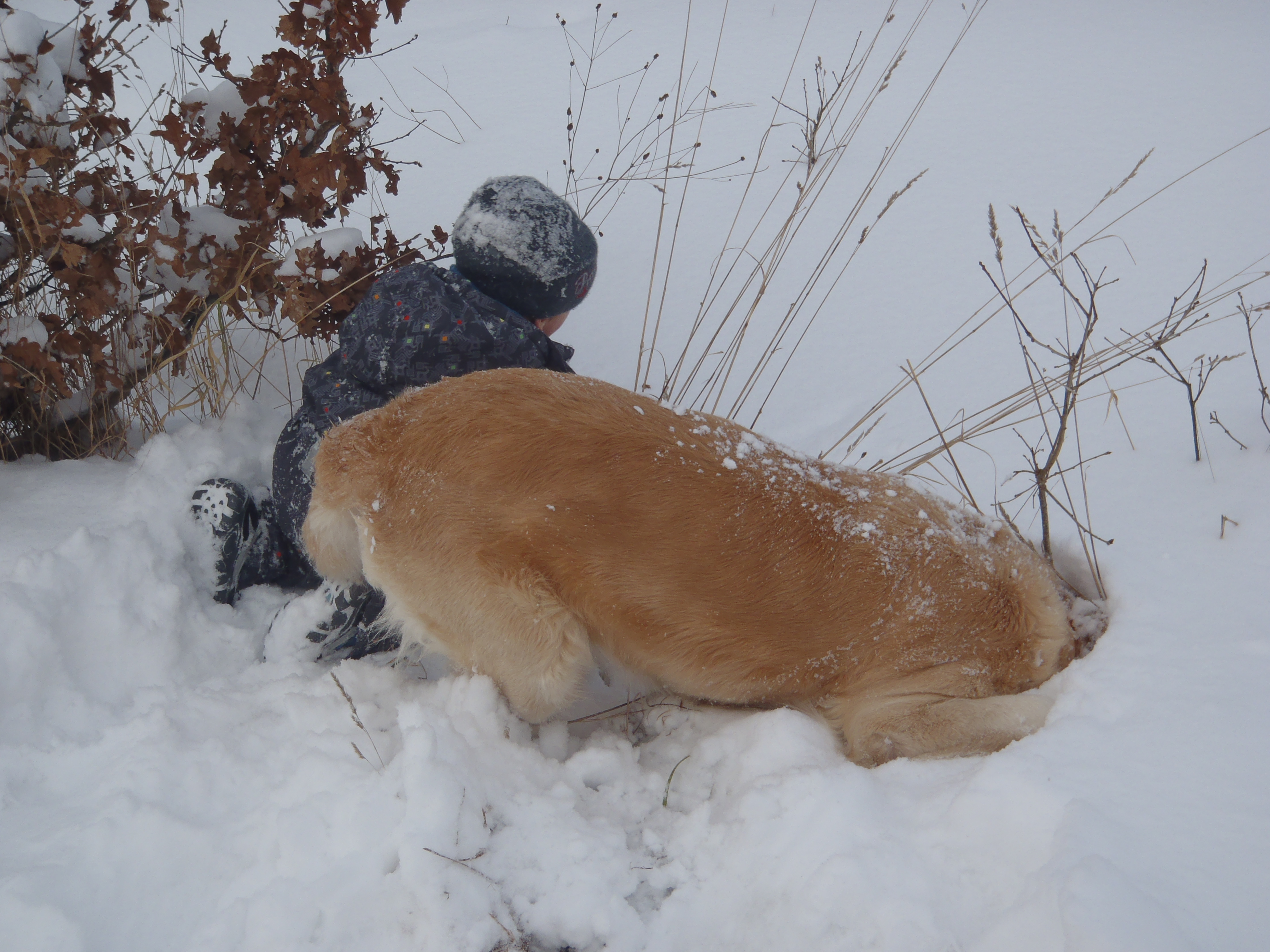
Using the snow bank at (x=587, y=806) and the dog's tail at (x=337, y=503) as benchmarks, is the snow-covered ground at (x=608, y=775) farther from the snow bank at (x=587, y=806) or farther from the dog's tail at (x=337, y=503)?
the dog's tail at (x=337, y=503)

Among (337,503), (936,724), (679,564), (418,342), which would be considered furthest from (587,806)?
(418,342)

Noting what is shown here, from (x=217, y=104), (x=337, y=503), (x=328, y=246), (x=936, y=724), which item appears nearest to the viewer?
(x=936, y=724)

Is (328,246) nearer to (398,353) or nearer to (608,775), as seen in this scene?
(398,353)

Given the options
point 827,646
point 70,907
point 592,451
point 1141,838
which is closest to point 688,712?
point 827,646

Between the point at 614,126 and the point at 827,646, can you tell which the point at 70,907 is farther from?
the point at 614,126

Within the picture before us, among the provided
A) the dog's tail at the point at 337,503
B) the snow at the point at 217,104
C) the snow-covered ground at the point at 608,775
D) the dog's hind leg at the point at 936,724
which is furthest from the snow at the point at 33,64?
the dog's hind leg at the point at 936,724

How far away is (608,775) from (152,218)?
2.36m

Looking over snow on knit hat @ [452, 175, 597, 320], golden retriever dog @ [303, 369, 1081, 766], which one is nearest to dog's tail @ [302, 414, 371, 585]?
golden retriever dog @ [303, 369, 1081, 766]

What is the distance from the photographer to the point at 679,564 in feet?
6.21

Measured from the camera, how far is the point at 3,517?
7.60ft

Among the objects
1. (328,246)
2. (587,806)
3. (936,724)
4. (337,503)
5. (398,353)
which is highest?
(328,246)

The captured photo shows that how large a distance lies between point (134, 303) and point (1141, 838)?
10.8 feet

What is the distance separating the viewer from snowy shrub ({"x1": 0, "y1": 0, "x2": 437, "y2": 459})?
2441 millimetres

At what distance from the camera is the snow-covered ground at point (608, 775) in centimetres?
144
